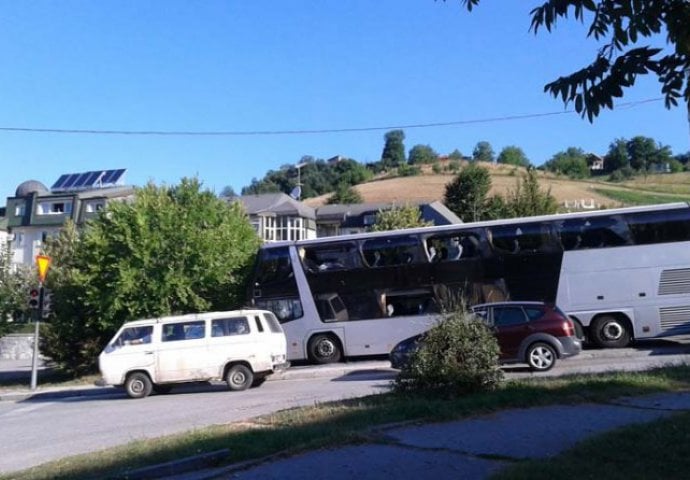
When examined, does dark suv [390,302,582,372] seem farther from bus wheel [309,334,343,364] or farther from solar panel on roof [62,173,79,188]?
solar panel on roof [62,173,79,188]

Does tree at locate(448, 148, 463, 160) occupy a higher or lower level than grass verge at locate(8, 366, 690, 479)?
higher

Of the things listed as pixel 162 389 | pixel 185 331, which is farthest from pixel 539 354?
pixel 162 389

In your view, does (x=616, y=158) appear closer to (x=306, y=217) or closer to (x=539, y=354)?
(x=306, y=217)

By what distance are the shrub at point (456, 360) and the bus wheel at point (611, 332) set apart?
1187 cm

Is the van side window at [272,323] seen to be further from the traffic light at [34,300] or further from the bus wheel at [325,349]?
the traffic light at [34,300]

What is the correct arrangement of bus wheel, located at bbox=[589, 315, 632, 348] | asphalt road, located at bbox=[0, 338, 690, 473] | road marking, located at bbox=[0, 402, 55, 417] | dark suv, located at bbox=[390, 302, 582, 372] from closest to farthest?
asphalt road, located at bbox=[0, 338, 690, 473]
dark suv, located at bbox=[390, 302, 582, 372]
road marking, located at bbox=[0, 402, 55, 417]
bus wheel, located at bbox=[589, 315, 632, 348]

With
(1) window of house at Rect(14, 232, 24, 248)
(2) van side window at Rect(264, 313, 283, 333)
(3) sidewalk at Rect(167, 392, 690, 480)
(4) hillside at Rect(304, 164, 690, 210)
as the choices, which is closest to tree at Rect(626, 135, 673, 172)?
(4) hillside at Rect(304, 164, 690, 210)

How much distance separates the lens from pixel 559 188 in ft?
316

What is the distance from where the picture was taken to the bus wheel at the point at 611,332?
71.8 feet

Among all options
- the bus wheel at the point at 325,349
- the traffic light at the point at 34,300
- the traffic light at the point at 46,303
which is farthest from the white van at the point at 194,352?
the traffic light at the point at 46,303

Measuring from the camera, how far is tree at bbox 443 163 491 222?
70294 mm

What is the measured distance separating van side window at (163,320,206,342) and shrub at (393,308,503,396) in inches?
391

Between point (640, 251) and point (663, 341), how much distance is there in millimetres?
3167

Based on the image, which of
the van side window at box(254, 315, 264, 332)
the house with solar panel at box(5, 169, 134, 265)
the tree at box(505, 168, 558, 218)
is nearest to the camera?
the van side window at box(254, 315, 264, 332)
